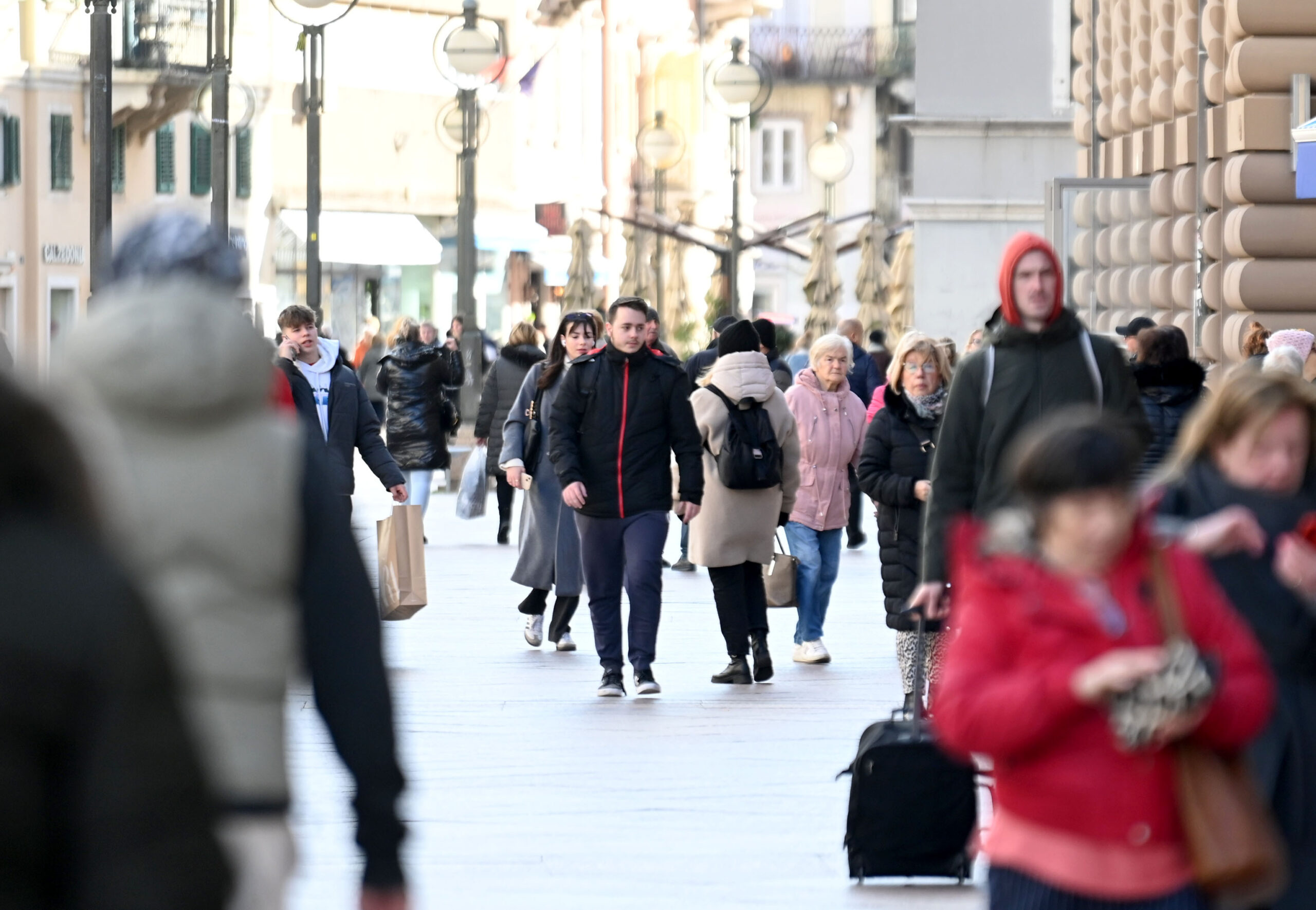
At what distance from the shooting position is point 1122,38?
2314 centimetres

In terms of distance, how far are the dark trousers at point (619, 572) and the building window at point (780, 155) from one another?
69085 millimetres

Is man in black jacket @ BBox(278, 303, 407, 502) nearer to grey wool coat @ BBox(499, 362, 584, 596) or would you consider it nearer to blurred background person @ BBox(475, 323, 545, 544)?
grey wool coat @ BBox(499, 362, 584, 596)

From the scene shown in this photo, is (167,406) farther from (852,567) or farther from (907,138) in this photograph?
(907,138)

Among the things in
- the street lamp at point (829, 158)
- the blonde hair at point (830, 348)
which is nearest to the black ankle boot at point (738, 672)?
the blonde hair at point (830, 348)

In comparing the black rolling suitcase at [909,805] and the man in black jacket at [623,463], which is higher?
the man in black jacket at [623,463]

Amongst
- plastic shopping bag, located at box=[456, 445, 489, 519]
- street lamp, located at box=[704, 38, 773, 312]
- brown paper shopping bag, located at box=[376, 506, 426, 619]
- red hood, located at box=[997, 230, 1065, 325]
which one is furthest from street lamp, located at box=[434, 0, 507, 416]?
red hood, located at box=[997, 230, 1065, 325]

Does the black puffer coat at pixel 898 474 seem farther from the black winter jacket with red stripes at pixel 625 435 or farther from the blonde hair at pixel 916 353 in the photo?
the black winter jacket with red stripes at pixel 625 435

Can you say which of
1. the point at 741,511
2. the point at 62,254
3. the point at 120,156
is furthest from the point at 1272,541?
the point at 120,156

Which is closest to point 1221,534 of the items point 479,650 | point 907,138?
point 479,650

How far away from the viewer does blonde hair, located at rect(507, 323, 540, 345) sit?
20.0 m

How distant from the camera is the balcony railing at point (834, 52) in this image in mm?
77375

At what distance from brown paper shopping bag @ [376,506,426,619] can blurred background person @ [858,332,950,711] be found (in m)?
2.75

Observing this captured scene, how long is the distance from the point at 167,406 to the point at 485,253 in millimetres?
52734

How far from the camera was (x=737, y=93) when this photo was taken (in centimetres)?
2870
